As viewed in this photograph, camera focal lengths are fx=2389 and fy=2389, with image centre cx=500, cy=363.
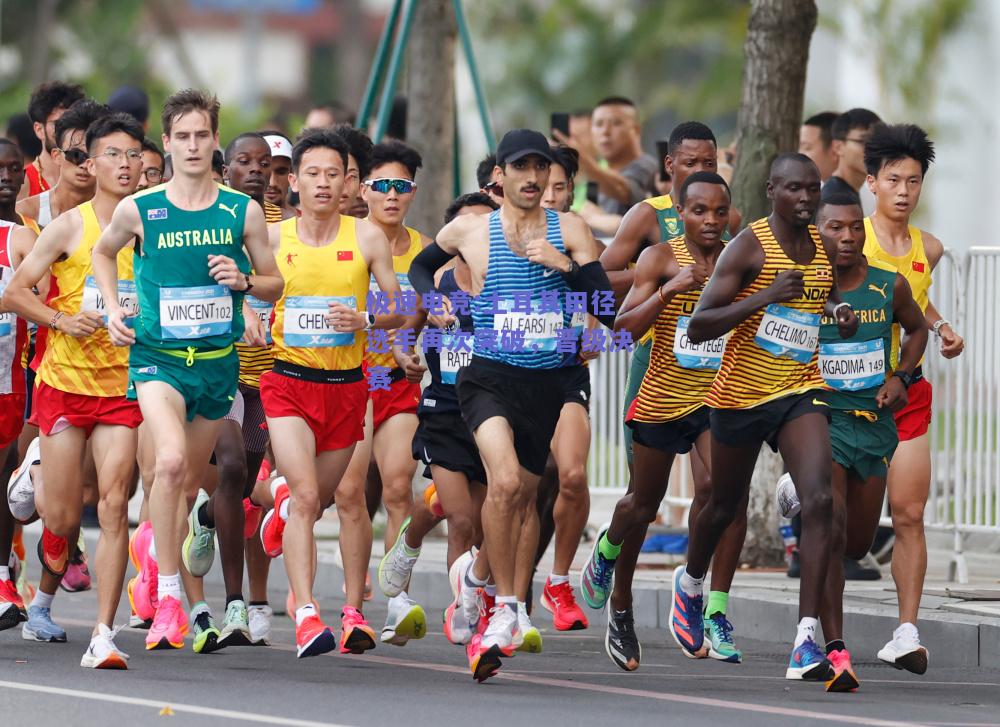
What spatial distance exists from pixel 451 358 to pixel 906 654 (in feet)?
8.66

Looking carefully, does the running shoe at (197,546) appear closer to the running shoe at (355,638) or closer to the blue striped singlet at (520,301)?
the running shoe at (355,638)

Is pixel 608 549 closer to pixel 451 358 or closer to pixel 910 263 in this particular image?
pixel 451 358

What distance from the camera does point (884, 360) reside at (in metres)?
10.6

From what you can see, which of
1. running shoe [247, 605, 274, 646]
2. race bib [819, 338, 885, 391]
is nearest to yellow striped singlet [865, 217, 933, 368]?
race bib [819, 338, 885, 391]

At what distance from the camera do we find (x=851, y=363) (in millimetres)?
10547

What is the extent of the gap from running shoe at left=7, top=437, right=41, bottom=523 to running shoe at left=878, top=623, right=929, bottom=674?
412cm

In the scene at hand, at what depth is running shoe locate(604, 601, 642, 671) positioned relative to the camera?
10.6 meters

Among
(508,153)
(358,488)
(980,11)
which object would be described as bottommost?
(358,488)

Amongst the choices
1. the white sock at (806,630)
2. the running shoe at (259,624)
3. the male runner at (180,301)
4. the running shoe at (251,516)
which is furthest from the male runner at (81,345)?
the white sock at (806,630)

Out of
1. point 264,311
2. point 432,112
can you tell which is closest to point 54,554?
point 264,311

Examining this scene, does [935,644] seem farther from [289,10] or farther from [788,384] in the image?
[289,10]

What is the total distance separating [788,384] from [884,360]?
855 mm

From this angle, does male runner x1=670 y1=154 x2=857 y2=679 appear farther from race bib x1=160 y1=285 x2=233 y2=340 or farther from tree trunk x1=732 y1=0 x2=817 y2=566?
tree trunk x1=732 y1=0 x2=817 y2=566

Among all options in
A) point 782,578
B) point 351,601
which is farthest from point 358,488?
point 782,578
